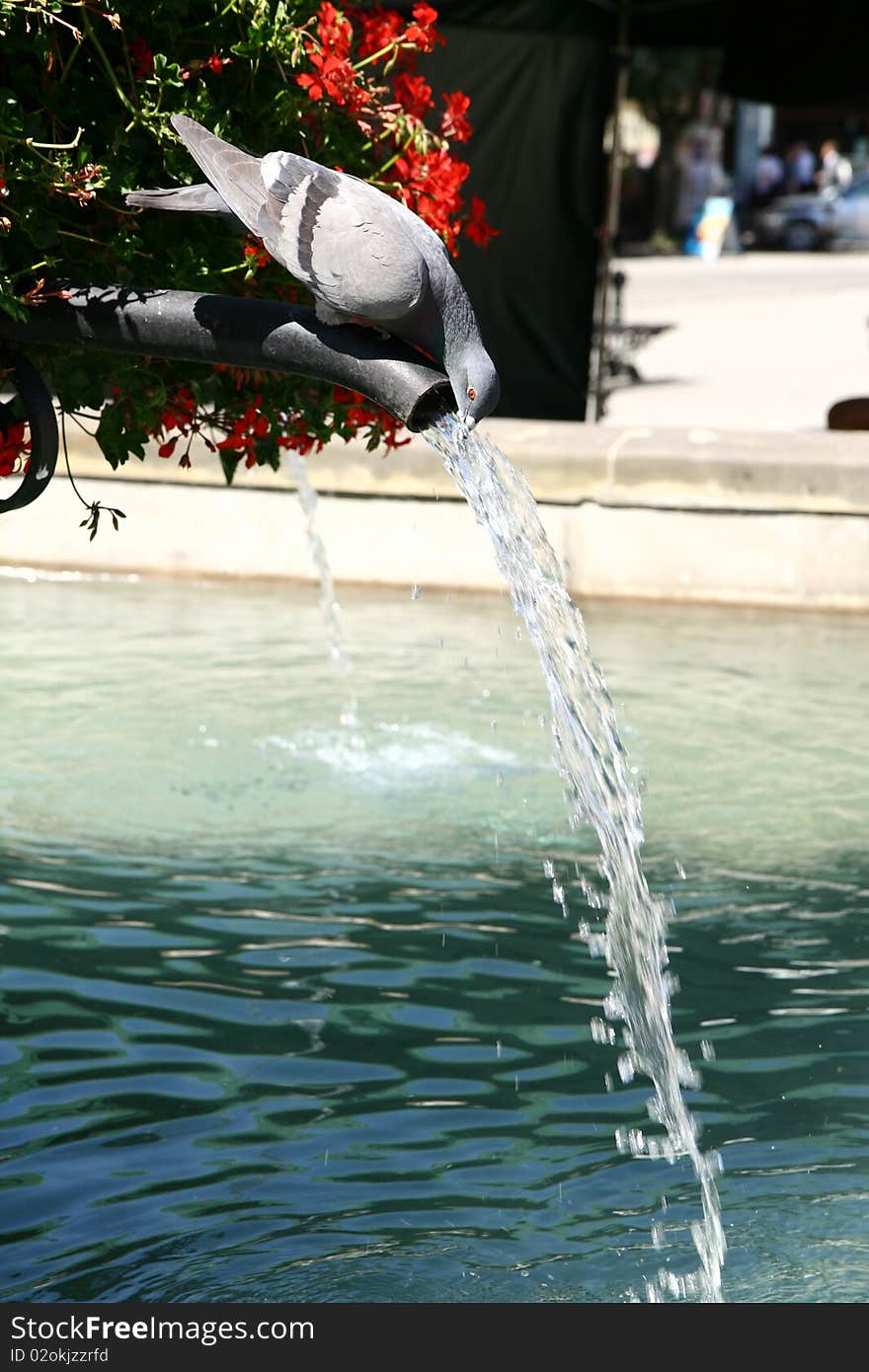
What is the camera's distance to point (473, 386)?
9.67 ft

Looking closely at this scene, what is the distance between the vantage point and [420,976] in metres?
4.70

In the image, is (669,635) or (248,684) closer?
(248,684)

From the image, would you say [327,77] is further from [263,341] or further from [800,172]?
[800,172]

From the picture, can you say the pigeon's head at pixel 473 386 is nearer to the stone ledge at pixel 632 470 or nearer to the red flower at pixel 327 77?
the red flower at pixel 327 77

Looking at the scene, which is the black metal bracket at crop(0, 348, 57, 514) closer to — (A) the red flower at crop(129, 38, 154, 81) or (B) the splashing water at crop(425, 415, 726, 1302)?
(A) the red flower at crop(129, 38, 154, 81)

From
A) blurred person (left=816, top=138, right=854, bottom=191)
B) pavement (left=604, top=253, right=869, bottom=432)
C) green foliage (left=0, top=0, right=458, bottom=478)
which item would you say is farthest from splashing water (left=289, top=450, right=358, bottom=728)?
blurred person (left=816, top=138, right=854, bottom=191)

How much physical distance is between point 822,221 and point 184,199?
126 feet

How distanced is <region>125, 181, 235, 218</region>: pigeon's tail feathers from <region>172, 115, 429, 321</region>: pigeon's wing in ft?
0.13

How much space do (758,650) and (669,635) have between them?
43 cm

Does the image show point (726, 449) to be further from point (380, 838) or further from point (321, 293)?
point (321, 293)

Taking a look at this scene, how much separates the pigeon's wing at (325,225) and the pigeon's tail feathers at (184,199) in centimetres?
4

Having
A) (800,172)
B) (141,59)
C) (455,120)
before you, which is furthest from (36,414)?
(800,172)

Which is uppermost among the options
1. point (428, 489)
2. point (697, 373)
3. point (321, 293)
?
point (321, 293)
